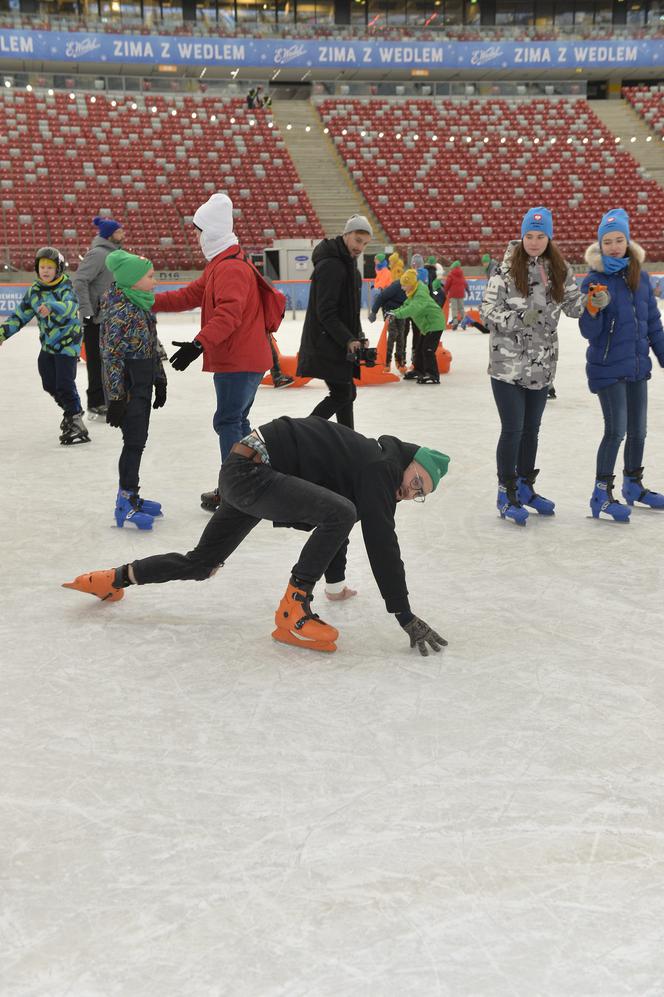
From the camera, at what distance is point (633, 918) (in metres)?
1.70

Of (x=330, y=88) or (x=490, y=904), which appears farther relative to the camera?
(x=330, y=88)

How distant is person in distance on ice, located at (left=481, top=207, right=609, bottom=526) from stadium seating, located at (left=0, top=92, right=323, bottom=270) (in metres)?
15.6

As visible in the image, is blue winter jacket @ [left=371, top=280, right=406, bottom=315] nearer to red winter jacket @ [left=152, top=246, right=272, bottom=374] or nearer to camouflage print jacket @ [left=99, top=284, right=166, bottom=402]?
red winter jacket @ [left=152, top=246, right=272, bottom=374]

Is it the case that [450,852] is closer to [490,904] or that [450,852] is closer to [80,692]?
[490,904]

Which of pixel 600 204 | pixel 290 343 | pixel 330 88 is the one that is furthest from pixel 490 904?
pixel 330 88

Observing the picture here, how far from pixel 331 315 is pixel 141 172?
2180 cm

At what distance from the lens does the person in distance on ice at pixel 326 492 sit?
2.74 m

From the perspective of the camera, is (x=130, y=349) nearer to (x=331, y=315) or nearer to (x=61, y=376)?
(x=331, y=315)

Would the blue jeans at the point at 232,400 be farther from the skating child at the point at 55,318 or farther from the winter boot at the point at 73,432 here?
the winter boot at the point at 73,432

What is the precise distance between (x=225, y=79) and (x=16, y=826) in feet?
109

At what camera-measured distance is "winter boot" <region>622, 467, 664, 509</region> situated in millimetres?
4629

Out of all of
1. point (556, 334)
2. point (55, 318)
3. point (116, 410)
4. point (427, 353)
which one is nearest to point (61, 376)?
point (55, 318)

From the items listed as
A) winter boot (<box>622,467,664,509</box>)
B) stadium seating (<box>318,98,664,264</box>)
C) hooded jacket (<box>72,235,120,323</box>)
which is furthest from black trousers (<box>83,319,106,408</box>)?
stadium seating (<box>318,98,664,264</box>)

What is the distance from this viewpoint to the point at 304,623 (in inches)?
117
